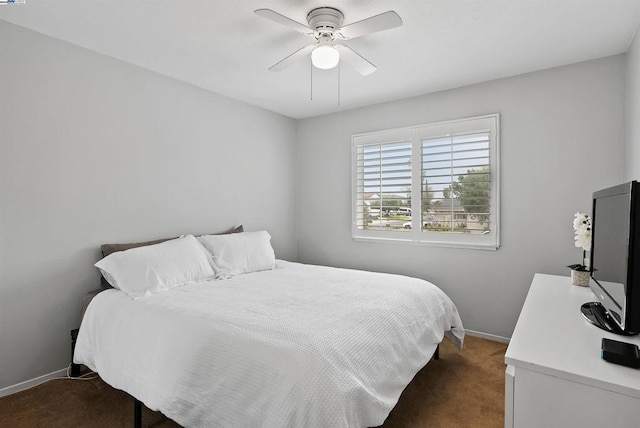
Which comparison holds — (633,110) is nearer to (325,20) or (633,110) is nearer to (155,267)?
(325,20)

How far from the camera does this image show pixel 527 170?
3.04 metres

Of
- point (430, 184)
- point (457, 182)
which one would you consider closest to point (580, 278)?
point (457, 182)

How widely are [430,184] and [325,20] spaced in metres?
2.07

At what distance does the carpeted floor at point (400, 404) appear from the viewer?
1.99 m

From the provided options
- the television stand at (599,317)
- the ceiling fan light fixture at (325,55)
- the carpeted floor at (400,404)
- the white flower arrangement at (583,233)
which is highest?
the ceiling fan light fixture at (325,55)

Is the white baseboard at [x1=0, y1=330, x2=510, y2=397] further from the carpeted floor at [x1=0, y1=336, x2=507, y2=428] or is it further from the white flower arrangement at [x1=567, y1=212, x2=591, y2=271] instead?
the white flower arrangement at [x1=567, y1=212, x2=591, y2=271]

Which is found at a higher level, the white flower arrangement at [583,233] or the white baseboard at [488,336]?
the white flower arrangement at [583,233]

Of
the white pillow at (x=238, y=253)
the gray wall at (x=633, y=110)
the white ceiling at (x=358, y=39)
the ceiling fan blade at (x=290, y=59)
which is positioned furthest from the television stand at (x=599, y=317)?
the white pillow at (x=238, y=253)

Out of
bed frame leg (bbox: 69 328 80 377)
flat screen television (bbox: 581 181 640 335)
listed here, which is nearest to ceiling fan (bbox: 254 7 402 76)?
flat screen television (bbox: 581 181 640 335)

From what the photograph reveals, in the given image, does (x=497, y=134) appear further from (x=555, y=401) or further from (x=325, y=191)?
(x=555, y=401)

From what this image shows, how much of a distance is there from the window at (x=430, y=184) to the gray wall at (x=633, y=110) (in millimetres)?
919

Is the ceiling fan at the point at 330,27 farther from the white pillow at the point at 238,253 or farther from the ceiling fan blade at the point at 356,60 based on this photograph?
the white pillow at the point at 238,253

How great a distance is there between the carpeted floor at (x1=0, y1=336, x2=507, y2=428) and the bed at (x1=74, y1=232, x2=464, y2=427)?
0.22 m

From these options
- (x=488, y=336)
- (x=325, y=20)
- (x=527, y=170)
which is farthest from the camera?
(x=488, y=336)
